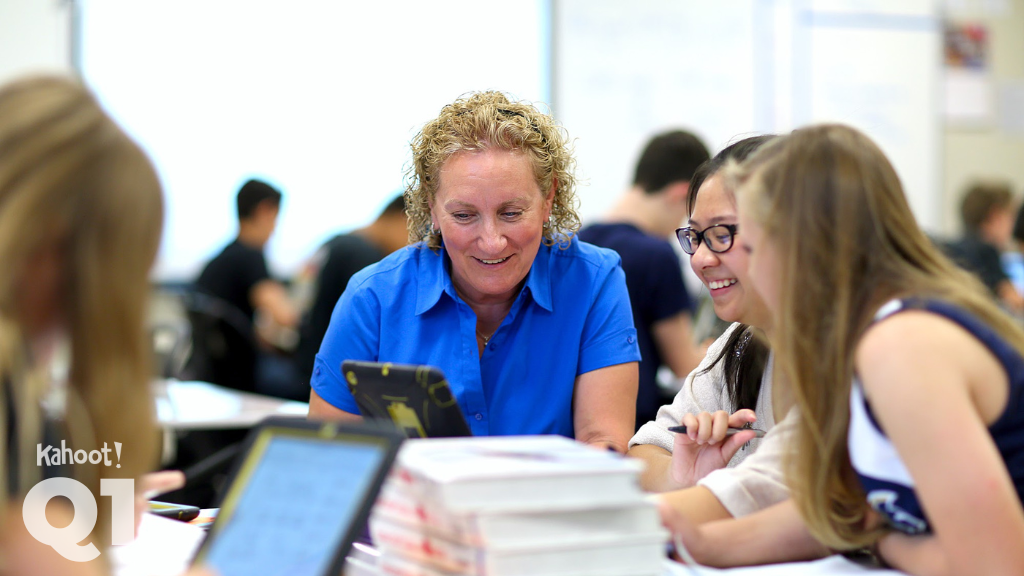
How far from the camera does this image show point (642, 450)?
64.5 inches

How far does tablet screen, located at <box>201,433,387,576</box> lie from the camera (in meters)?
0.93

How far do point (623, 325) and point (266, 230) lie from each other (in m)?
3.09

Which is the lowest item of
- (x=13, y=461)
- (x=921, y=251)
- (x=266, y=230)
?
(x=266, y=230)

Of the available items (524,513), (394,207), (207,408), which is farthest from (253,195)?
(524,513)

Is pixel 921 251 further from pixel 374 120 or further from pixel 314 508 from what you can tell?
pixel 374 120

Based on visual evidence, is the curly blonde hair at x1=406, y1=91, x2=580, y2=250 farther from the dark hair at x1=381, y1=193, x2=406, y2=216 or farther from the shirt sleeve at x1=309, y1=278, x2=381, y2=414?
the dark hair at x1=381, y1=193, x2=406, y2=216

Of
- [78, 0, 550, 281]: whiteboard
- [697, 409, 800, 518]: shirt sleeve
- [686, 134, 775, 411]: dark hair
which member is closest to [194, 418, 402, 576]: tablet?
[697, 409, 800, 518]: shirt sleeve

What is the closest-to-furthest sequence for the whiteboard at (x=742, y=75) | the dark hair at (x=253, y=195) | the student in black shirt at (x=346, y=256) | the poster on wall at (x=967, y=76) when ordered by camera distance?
1. the student in black shirt at (x=346, y=256)
2. the dark hair at (x=253, y=195)
3. the whiteboard at (x=742, y=75)
4. the poster on wall at (x=967, y=76)

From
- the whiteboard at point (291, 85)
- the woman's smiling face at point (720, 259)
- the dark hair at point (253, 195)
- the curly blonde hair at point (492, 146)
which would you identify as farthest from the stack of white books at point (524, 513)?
the whiteboard at point (291, 85)

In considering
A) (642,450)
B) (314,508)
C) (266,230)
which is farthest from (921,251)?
(266,230)

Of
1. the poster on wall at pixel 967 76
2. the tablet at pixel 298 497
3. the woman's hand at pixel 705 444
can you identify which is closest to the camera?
the tablet at pixel 298 497

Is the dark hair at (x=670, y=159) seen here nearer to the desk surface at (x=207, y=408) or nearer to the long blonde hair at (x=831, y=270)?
the desk surface at (x=207, y=408)

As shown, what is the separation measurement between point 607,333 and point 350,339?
472mm

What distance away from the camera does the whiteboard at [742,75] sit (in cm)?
554
